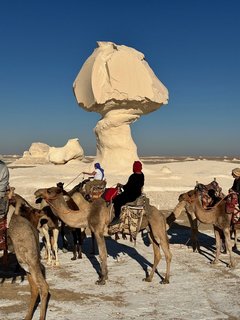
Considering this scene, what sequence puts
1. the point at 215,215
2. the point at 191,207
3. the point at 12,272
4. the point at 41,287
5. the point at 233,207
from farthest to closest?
the point at 191,207 < the point at 215,215 < the point at 233,207 < the point at 12,272 < the point at 41,287

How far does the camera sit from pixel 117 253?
10086 mm

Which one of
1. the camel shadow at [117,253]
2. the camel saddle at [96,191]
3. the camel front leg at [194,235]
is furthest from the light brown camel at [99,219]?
the camel front leg at [194,235]

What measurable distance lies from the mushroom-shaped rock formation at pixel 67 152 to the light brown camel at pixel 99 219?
35.9m

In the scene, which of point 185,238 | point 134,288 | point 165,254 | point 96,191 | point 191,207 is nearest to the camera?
point 134,288

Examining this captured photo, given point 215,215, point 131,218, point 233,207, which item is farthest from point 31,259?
point 233,207

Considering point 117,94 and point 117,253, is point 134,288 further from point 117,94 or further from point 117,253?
point 117,94

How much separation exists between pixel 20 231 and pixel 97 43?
25637 mm

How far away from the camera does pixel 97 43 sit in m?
29.8

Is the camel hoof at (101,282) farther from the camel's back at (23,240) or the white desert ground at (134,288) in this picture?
the camel's back at (23,240)

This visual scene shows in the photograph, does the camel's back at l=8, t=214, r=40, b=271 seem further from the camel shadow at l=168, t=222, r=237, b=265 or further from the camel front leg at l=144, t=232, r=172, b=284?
the camel shadow at l=168, t=222, r=237, b=265

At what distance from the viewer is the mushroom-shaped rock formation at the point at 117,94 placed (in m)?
27.8

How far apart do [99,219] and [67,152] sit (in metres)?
36.5

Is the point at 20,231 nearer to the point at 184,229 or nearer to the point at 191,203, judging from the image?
the point at 191,203

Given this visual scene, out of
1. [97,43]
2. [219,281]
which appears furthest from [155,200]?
[97,43]
